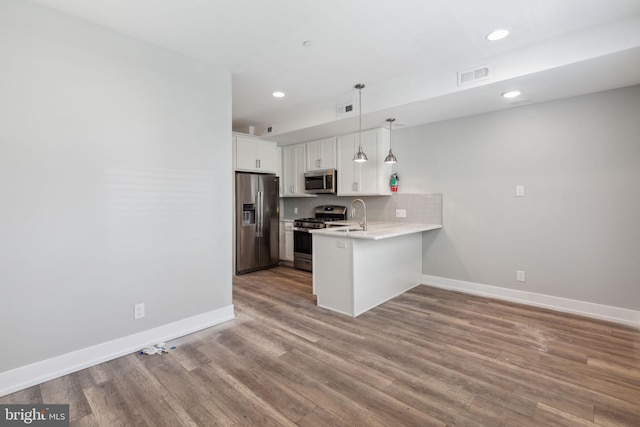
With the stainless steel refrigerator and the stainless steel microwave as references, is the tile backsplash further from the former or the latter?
the stainless steel refrigerator

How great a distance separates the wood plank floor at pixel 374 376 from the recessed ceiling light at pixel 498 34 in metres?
2.62

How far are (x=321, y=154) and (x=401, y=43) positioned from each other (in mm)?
2775

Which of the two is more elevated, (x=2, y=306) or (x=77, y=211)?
(x=77, y=211)

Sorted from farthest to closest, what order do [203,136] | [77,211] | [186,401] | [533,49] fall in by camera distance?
[203,136]
[533,49]
[77,211]
[186,401]

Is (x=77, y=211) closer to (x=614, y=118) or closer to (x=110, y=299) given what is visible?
(x=110, y=299)

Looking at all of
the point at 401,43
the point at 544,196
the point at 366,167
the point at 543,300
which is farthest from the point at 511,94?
the point at 543,300

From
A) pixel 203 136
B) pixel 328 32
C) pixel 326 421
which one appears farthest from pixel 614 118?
pixel 203 136

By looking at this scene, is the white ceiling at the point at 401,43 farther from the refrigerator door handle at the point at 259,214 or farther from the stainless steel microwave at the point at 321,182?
the refrigerator door handle at the point at 259,214

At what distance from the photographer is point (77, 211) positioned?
2.23m

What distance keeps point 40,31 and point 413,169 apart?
13.8 ft

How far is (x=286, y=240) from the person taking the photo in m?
5.75

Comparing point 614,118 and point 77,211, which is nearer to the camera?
point 77,211

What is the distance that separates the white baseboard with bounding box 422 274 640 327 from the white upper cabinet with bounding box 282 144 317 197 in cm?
274

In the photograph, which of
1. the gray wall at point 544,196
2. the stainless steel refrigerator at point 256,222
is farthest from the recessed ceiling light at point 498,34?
the stainless steel refrigerator at point 256,222
